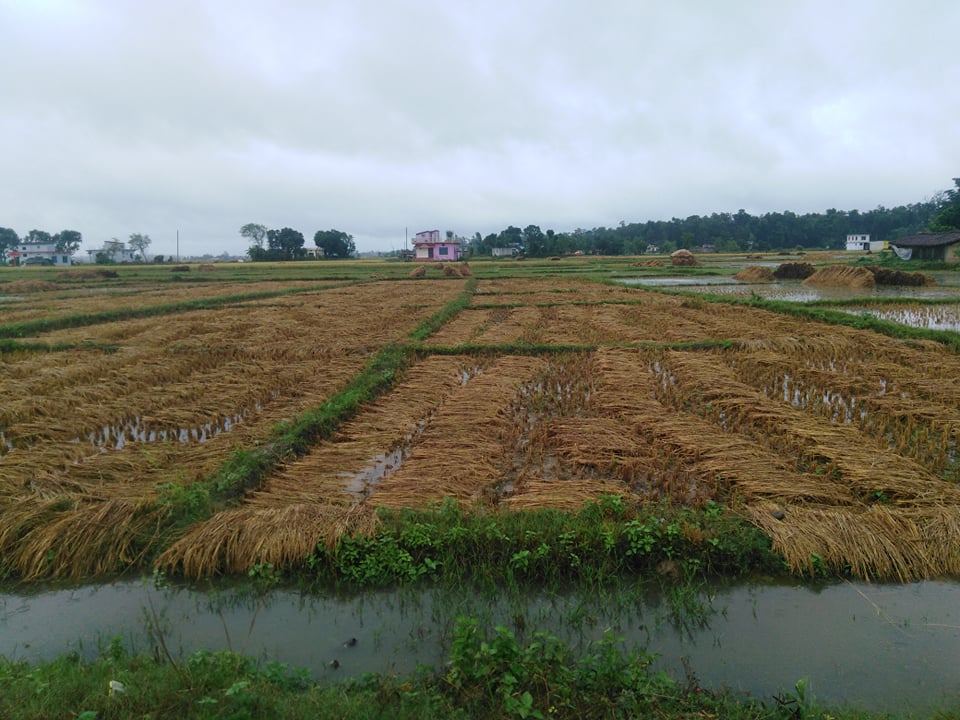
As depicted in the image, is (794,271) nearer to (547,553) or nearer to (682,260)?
(682,260)

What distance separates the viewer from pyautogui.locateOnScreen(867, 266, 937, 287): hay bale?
84.2ft

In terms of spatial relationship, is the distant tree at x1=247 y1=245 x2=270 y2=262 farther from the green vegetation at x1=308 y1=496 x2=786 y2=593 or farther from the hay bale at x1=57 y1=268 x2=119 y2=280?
the green vegetation at x1=308 y1=496 x2=786 y2=593

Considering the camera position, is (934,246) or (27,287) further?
(934,246)

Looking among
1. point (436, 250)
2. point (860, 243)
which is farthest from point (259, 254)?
point (860, 243)

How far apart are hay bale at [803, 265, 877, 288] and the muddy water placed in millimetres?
26137

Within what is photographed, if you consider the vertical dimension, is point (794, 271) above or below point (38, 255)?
below

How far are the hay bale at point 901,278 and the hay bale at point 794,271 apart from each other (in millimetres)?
4422

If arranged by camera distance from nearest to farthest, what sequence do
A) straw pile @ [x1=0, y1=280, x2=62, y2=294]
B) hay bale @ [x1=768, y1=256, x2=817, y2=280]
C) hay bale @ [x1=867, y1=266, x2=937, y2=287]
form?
hay bale @ [x1=867, y1=266, x2=937, y2=287]
straw pile @ [x1=0, y1=280, x2=62, y2=294]
hay bale @ [x1=768, y1=256, x2=817, y2=280]

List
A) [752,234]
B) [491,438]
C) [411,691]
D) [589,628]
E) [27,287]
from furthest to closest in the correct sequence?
[752,234]
[27,287]
[491,438]
[589,628]
[411,691]

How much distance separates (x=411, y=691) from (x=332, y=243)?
81580 millimetres

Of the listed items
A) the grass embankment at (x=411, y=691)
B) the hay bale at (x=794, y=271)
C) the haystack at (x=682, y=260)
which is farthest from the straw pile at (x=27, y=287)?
the haystack at (x=682, y=260)

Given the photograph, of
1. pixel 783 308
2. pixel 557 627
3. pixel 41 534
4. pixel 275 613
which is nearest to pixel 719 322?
pixel 783 308

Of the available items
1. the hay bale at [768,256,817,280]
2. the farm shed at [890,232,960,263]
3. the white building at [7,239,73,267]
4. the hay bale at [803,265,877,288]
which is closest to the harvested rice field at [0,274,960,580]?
the hay bale at [803,265,877,288]

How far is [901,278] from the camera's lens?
26500 millimetres
